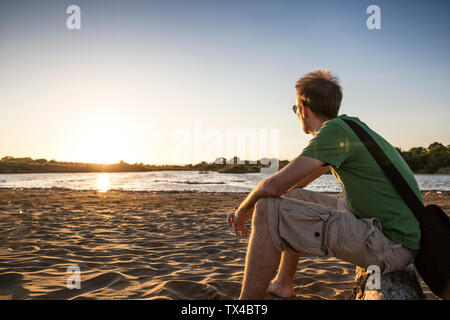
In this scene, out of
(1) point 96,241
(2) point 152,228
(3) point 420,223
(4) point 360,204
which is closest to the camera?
(3) point 420,223

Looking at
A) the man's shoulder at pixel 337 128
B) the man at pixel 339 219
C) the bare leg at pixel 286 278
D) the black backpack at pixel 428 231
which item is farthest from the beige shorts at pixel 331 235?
the bare leg at pixel 286 278

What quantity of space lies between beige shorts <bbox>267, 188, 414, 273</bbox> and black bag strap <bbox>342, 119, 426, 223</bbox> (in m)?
0.24

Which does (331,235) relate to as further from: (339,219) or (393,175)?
(393,175)

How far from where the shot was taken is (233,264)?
11.8 feet

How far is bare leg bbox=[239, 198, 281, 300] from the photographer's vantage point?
6.63 feet

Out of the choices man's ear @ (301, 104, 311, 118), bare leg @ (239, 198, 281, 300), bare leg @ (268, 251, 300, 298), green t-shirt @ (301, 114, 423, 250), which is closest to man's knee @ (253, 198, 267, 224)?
bare leg @ (239, 198, 281, 300)

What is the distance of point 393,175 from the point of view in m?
1.97

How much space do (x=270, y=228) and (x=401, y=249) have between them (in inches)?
34.8

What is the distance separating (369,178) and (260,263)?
94cm

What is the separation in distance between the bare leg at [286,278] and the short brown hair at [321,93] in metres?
1.28

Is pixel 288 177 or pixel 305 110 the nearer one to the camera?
pixel 288 177

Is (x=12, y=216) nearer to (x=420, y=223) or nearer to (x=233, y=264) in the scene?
(x=233, y=264)

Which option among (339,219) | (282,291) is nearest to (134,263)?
(282,291)
